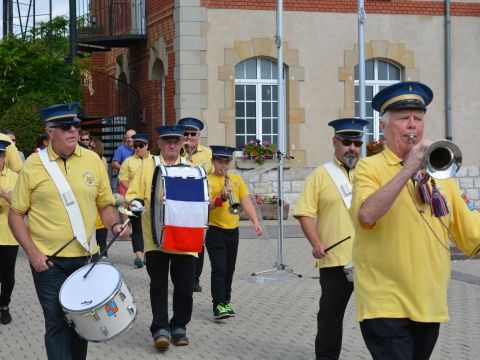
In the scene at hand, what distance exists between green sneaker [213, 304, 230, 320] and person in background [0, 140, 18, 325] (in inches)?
80.6

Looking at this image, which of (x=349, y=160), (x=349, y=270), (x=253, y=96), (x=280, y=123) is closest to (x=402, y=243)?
(x=349, y=270)

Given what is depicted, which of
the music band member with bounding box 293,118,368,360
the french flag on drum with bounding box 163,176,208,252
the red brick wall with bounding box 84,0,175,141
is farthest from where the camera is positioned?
the red brick wall with bounding box 84,0,175,141

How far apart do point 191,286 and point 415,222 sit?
4.41 metres

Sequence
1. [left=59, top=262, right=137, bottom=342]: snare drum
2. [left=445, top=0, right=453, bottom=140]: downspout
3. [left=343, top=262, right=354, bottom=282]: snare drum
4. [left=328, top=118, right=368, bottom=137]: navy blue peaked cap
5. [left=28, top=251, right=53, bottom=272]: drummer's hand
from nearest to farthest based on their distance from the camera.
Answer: [left=59, top=262, right=137, bottom=342]: snare drum
[left=28, top=251, right=53, bottom=272]: drummer's hand
[left=343, top=262, right=354, bottom=282]: snare drum
[left=328, top=118, right=368, bottom=137]: navy blue peaked cap
[left=445, top=0, right=453, bottom=140]: downspout

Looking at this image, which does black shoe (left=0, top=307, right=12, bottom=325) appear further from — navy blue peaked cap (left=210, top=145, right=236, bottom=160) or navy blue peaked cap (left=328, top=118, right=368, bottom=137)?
navy blue peaked cap (left=328, top=118, right=368, bottom=137)

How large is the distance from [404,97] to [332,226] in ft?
9.63

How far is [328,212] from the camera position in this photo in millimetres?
8055

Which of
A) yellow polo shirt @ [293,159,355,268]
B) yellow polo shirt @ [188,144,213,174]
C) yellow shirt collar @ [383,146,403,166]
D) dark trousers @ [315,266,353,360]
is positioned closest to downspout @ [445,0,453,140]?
yellow polo shirt @ [188,144,213,174]

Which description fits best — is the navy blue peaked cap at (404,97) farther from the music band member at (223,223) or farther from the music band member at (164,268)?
the music band member at (223,223)

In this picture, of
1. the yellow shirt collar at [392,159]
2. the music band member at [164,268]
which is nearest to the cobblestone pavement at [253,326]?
the music band member at [164,268]

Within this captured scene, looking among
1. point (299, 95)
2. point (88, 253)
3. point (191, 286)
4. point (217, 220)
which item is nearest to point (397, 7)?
point (299, 95)

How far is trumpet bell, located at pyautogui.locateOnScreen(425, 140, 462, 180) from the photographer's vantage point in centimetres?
469

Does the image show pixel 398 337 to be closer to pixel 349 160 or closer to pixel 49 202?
pixel 49 202

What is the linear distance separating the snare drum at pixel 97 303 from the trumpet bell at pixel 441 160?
8.93 ft
